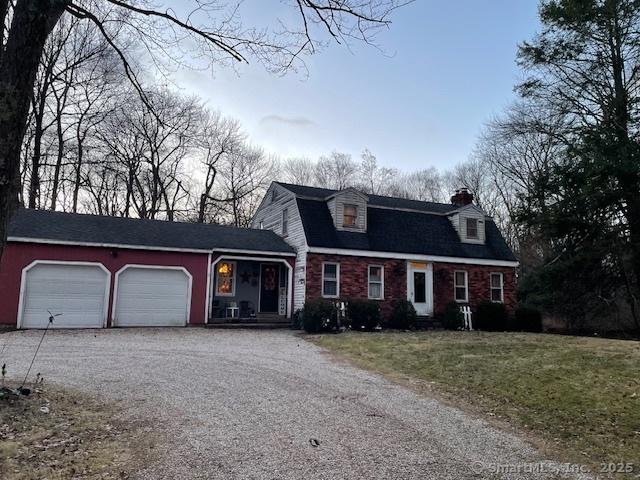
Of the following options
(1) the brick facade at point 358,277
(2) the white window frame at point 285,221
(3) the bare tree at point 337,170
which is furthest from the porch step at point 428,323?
(3) the bare tree at point 337,170

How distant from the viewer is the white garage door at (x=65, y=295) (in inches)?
545

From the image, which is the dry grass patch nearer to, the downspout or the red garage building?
the red garage building

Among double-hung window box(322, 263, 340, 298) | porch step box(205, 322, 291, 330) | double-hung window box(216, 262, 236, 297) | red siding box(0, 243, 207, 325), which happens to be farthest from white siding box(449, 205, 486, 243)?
red siding box(0, 243, 207, 325)

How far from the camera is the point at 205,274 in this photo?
53.1ft

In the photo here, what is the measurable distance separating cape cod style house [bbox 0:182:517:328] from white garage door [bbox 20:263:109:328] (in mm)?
32

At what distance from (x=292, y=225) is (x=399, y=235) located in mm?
4584

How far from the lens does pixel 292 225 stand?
18359mm

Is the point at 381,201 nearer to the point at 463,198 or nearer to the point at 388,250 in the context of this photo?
the point at 388,250

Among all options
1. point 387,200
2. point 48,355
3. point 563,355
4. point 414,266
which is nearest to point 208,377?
point 48,355

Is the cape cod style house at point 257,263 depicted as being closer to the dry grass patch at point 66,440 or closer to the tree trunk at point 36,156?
the tree trunk at point 36,156

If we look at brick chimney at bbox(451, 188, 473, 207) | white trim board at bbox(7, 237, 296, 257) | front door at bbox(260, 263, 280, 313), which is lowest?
front door at bbox(260, 263, 280, 313)

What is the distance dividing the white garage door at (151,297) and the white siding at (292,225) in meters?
4.11

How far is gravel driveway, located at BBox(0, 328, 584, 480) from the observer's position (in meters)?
3.94

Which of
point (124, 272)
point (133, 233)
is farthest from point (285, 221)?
point (124, 272)
